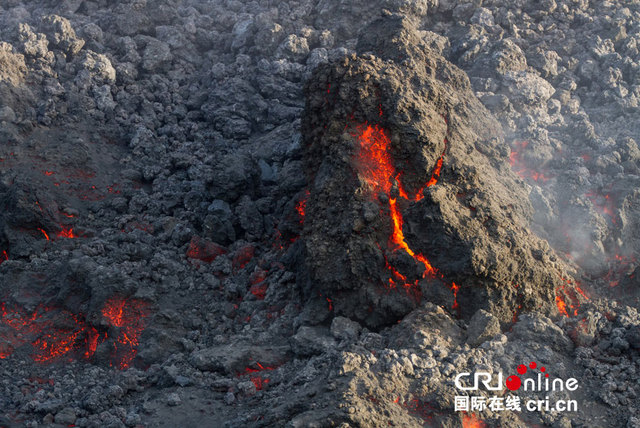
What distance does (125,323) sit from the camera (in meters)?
10.9

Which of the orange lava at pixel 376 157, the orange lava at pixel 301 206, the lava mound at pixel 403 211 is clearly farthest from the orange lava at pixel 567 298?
the orange lava at pixel 301 206

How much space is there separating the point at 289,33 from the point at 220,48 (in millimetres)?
2142

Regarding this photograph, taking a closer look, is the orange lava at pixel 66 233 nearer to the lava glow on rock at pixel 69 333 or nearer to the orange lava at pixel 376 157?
→ the lava glow on rock at pixel 69 333

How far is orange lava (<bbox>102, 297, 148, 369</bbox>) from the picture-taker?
1047 cm

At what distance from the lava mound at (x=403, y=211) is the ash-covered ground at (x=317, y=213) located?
1.6 inches

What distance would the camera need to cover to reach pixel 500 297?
9.73 meters

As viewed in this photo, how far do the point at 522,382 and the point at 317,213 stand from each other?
13.9 ft

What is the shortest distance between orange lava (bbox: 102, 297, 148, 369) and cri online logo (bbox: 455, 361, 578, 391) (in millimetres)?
5547

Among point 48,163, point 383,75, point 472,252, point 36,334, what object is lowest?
point 36,334

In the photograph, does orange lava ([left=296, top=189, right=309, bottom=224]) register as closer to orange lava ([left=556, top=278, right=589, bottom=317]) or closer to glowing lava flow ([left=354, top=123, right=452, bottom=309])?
glowing lava flow ([left=354, top=123, right=452, bottom=309])

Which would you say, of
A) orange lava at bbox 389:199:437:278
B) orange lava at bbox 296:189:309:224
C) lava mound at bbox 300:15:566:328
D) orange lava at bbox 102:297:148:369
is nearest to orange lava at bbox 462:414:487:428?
lava mound at bbox 300:15:566:328

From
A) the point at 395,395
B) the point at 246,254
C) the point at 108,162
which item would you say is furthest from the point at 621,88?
the point at 108,162

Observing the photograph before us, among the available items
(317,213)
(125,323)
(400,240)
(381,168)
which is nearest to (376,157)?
(381,168)

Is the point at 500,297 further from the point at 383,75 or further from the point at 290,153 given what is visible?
the point at 290,153
